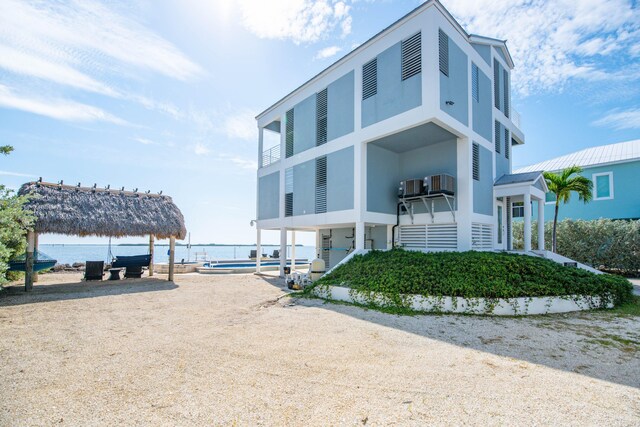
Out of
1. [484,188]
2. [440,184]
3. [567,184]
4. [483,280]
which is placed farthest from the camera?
[567,184]

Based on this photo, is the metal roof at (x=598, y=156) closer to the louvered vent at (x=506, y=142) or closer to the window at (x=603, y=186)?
the window at (x=603, y=186)

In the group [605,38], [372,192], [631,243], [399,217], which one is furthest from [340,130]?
[631,243]

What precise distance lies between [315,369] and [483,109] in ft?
44.0

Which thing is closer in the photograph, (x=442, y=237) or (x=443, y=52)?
(x=443, y=52)

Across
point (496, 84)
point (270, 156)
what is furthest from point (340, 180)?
point (496, 84)

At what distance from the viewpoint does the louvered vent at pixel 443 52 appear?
1063 centimetres

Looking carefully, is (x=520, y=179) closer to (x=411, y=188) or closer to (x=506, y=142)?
(x=506, y=142)

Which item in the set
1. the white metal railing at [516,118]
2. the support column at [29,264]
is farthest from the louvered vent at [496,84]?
the support column at [29,264]

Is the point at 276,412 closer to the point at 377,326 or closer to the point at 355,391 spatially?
the point at 355,391

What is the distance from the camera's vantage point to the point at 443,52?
35.4ft

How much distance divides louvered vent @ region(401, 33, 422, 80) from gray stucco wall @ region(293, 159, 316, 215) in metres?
5.68

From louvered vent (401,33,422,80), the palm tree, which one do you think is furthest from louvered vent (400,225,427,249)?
the palm tree

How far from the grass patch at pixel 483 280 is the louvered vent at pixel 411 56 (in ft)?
21.0

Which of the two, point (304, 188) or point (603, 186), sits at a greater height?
point (603, 186)
